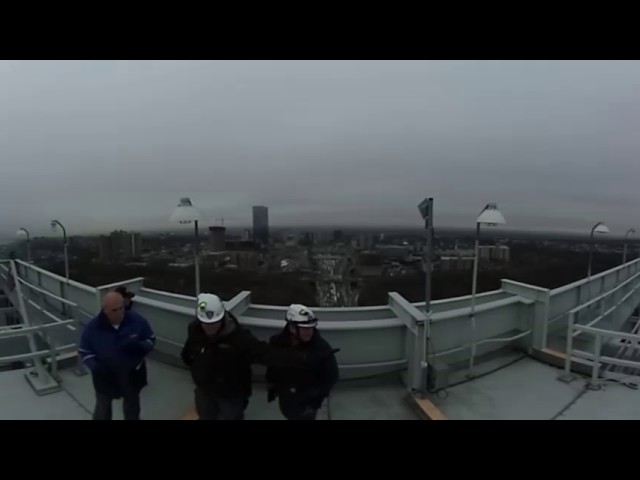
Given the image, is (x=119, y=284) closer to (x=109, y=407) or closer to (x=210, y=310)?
(x=109, y=407)

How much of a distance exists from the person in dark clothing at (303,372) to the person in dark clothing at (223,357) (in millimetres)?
67

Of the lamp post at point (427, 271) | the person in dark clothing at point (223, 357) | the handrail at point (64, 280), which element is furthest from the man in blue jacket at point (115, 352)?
the lamp post at point (427, 271)

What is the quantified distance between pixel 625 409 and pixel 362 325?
276cm

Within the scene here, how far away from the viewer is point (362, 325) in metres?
3.39

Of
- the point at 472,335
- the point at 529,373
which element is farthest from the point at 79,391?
the point at 529,373

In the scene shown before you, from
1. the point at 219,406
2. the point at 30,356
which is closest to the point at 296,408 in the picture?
the point at 219,406

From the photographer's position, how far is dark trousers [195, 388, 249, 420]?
232 centimetres

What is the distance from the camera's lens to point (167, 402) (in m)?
3.14

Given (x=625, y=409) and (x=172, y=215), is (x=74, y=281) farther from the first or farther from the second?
(x=625, y=409)

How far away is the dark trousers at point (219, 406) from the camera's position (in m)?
2.32

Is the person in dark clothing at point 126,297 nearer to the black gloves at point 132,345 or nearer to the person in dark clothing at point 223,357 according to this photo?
the black gloves at point 132,345

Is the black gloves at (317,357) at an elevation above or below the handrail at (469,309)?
above

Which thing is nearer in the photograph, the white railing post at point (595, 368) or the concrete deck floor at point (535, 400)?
the concrete deck floor at point (535, 400)

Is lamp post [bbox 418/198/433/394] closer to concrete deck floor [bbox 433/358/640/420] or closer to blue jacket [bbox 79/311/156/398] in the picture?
concrete deck floor [bbox 433/358/640/420]
